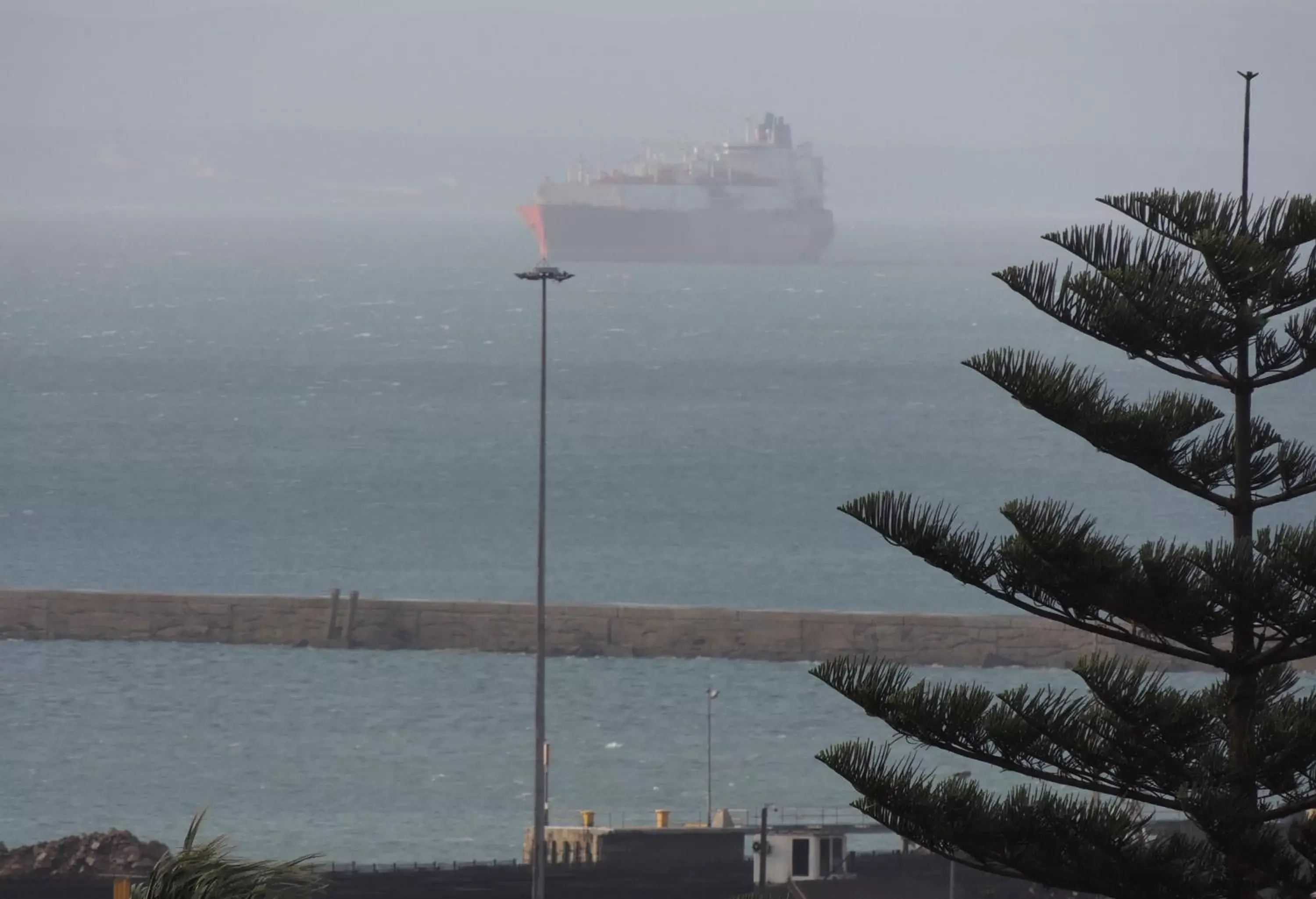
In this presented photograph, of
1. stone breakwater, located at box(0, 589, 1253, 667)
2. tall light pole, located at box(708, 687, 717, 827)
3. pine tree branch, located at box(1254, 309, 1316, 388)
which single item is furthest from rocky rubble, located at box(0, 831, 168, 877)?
stone breakwater, located at box(0, 589, 1253, 667)

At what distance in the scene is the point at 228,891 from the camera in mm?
6035

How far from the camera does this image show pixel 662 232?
154625mm

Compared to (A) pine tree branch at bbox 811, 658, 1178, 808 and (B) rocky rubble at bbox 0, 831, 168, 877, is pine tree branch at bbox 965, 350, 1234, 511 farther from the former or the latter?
(B) rocky rubble at bbox 0, 831, 168, 877

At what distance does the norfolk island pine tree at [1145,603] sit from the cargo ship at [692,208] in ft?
468

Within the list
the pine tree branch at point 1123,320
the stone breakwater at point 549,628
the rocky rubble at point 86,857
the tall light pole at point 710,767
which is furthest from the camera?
the stone breakwater at point 549,628

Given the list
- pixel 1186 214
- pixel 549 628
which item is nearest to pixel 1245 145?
pixel 1186 214

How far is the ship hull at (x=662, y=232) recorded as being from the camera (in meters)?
152

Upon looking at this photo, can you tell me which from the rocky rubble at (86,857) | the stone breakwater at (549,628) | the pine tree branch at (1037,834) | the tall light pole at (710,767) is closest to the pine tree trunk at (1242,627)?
the pine tree branch at (1037,834)

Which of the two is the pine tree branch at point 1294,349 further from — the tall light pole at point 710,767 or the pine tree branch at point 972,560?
the tall light pole at point 710,767

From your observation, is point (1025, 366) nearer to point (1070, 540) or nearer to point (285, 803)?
point (1070, 540)

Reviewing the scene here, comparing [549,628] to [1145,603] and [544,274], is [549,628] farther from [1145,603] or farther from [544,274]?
[1145,603]

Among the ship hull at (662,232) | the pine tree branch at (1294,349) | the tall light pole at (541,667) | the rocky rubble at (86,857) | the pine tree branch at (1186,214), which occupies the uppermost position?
the ship hull at (662,232)

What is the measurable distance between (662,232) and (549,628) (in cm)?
11321

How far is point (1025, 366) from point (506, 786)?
26633mm
